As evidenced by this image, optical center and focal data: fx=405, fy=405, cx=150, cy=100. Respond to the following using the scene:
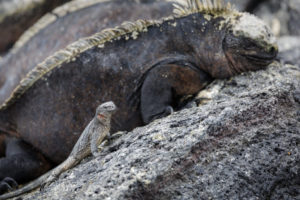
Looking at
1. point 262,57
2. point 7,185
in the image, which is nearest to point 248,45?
point 262,57

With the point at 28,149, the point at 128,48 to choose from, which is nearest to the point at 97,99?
the point at 128,48

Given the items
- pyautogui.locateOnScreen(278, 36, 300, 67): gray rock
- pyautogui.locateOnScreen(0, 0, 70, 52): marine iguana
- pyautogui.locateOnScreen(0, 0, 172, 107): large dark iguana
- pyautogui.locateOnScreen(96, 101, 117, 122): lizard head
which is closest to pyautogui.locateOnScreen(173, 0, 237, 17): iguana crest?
pyautogui.locateOnScreen(0, 0, 172, 107): large dark iguana

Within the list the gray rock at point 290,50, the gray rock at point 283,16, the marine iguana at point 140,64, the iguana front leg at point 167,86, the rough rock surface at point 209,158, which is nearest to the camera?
the rough rock surface at point 209,158

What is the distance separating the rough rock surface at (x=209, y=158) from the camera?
2.05 meters

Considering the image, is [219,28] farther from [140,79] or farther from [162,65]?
[140,79]

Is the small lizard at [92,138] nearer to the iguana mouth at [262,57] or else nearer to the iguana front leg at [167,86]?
the iguana front leg at [167,86]

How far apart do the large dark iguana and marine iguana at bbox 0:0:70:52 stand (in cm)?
172

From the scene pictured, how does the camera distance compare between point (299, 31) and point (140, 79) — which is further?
point (299, 31)

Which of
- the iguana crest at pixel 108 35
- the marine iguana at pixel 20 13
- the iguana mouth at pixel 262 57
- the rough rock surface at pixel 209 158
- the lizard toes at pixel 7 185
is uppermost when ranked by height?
the marine iguana at pixel 20 13

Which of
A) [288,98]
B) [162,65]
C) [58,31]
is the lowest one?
[288,98]

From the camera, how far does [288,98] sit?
2.56 meters

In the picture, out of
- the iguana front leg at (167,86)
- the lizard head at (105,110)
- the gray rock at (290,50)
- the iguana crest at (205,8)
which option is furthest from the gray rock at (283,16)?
the lizard head at (105,110)

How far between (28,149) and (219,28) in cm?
218

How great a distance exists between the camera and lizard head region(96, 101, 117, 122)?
2.79 metres
